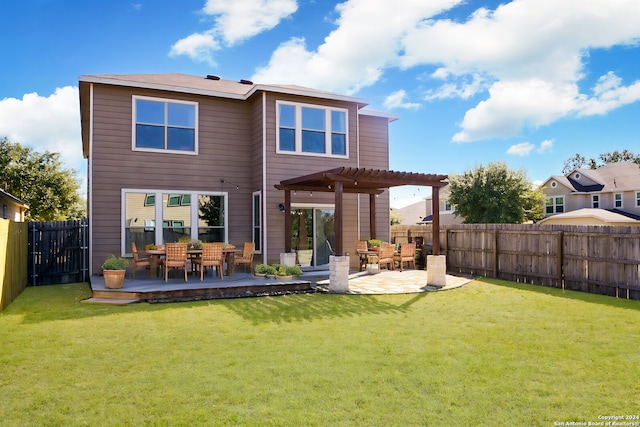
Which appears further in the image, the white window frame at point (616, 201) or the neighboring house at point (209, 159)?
the white window frame at point (616, 201)

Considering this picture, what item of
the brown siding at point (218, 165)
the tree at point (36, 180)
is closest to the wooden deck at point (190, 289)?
the brown siding at point (218, 165)

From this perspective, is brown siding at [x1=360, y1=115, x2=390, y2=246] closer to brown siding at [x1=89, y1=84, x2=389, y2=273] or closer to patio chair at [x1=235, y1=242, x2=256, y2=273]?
brown siding at [x1=89, y1=84, x2=389, y2=273]

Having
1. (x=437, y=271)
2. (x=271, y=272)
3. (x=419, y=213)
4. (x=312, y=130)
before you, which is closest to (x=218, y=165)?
(x=312, y=130)

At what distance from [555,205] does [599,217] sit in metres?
5.90

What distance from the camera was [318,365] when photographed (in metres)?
4.30

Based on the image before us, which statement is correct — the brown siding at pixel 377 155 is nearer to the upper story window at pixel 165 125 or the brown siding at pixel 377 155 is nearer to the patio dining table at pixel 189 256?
the patio dining table at pixel 189 256

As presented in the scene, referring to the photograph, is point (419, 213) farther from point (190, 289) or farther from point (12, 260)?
point (12, 260)

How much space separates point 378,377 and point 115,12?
11529 mm

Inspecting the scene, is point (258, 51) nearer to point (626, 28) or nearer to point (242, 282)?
point (242, 282)

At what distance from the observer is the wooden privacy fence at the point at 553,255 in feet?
28.8

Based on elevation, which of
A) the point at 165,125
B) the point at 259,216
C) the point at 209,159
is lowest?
the point at 259,216

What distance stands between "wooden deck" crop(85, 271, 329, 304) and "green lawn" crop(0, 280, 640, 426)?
0.69 meters

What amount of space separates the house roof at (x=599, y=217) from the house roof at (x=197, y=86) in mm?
19376

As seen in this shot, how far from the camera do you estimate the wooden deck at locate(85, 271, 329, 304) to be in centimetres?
819
